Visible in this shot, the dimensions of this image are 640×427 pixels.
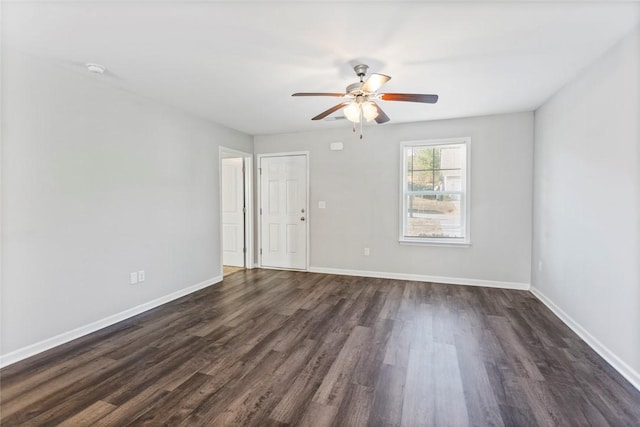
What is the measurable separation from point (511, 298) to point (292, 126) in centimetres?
398

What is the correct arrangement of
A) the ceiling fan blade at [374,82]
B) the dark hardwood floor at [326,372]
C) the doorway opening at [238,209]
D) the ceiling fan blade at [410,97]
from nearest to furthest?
the dark hardwood floor at [326,372]
the ceiling fan blade at [374,82]
the ceiling fan blade at [410,97]
the doorway opening at [238,209]

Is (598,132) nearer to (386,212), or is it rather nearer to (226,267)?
(386,212)

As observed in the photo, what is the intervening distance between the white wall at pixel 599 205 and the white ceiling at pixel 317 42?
0.94 ft

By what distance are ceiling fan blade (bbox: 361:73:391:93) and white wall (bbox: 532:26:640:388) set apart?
68.9 inches

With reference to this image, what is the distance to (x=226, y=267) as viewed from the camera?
5645 mm

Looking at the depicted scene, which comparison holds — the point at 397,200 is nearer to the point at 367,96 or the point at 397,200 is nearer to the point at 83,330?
the point at 367,96

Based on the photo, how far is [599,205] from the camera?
251 cm

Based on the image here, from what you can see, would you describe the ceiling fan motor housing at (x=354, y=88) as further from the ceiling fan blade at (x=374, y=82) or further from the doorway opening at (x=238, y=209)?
the doorway opening at (x=238, y=209)

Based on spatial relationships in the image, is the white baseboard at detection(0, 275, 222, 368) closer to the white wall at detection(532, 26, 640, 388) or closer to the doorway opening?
the doorway opening

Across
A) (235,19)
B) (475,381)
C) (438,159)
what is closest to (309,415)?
(475,381)

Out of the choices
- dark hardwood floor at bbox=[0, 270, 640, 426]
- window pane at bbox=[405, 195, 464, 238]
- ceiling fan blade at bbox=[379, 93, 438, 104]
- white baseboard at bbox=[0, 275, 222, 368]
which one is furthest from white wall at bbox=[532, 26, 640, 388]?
white baseboard at bbox=[0, 275, 222, 368]

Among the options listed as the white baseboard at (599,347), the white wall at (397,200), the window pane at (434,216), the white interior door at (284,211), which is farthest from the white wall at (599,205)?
the white interior door at (284,211)

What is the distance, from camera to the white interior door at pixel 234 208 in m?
5.52

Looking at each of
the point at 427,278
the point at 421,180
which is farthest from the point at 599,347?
the point at 421,180
